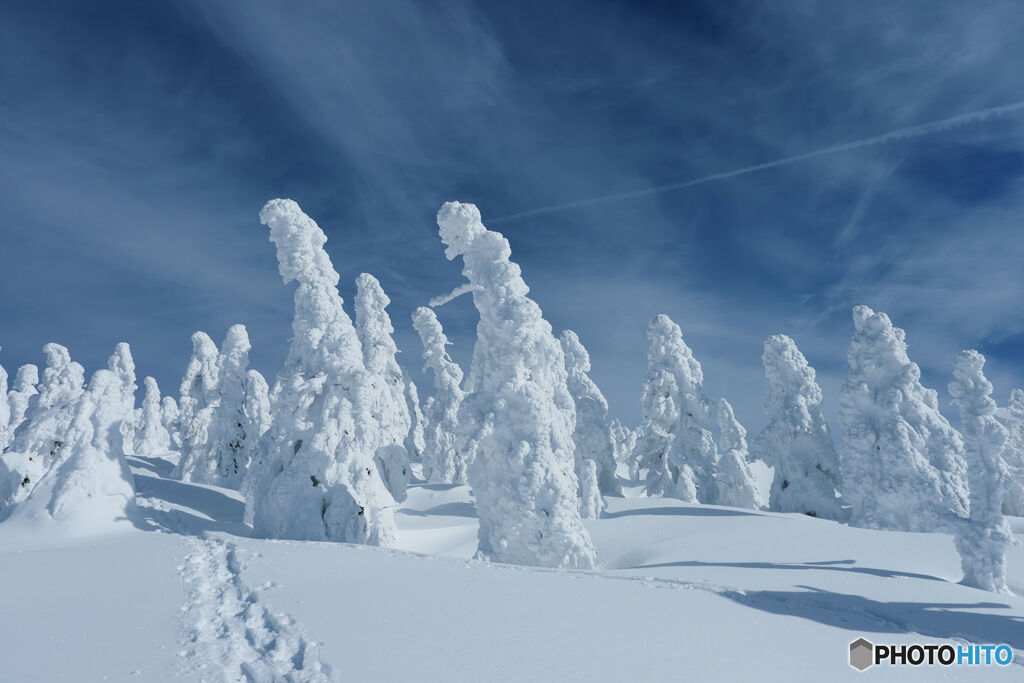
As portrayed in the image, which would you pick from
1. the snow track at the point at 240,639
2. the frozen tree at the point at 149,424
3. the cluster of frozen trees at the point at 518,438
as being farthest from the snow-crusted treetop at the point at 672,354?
the frozen tree at the point at 149,424

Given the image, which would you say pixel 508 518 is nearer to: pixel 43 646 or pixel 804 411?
pixel 43 646

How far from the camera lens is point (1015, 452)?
4059cm

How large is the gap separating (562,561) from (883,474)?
18153mm

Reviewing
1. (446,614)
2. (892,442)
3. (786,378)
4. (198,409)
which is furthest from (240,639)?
(198,409)

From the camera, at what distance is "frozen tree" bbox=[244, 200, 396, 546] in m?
20.9

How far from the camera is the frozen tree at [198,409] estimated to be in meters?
40.5

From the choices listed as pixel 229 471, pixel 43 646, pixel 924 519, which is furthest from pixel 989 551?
pixel 229 471

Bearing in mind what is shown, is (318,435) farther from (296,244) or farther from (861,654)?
(861,654)

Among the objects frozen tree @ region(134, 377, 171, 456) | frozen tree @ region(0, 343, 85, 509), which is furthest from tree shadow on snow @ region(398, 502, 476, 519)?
frozen tree @ region(134, 377, 171, 456)

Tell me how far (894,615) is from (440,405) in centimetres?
4607

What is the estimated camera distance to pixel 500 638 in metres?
8.41

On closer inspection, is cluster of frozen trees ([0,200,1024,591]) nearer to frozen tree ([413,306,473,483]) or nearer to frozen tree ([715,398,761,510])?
frozen tree ([715,398,761,510])

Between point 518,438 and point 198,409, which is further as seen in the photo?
point 198,409

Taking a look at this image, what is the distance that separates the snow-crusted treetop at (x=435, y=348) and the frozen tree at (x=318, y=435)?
30081 mm
